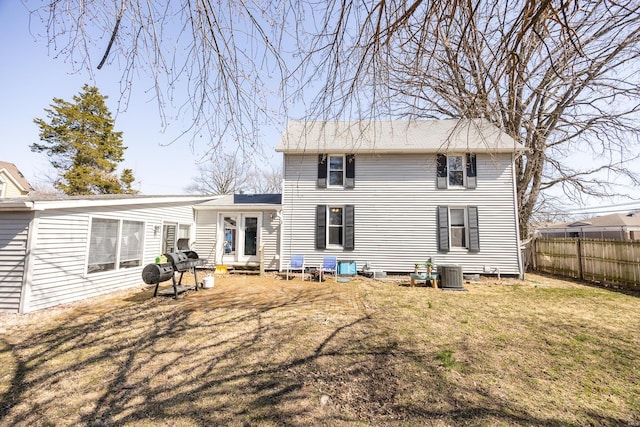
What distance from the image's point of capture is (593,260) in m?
9.59

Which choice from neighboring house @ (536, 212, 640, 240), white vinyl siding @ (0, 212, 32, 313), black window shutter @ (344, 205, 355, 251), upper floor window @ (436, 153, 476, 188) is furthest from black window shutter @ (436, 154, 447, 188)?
neighboring house @ (536, 212, 640, 240)

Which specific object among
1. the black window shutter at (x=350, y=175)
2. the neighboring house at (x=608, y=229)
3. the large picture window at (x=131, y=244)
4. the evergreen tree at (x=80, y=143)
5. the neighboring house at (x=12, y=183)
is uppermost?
the evergreen tree at (x=80, y=143)

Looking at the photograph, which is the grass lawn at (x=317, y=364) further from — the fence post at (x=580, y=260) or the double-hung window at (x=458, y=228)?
the fence post at (x=580, y=260)

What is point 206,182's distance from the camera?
96.6ft

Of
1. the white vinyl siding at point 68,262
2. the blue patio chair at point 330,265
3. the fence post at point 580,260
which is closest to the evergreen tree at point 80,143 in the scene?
the white vinyl siding at point 68,262

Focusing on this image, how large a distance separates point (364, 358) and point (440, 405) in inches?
46.8

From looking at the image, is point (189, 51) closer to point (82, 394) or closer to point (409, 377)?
point (82, 394)

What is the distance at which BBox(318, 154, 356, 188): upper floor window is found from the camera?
11.0 metres

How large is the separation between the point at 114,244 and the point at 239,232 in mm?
4421

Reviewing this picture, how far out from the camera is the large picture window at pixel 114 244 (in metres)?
7.17

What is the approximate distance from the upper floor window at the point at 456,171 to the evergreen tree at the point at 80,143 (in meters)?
23.1

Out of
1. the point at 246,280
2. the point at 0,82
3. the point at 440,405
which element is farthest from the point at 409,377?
the point at 246,280

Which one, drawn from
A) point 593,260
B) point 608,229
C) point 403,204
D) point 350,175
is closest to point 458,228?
point 403,204

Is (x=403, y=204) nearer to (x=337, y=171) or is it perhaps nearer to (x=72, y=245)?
(x=337, y=171)
